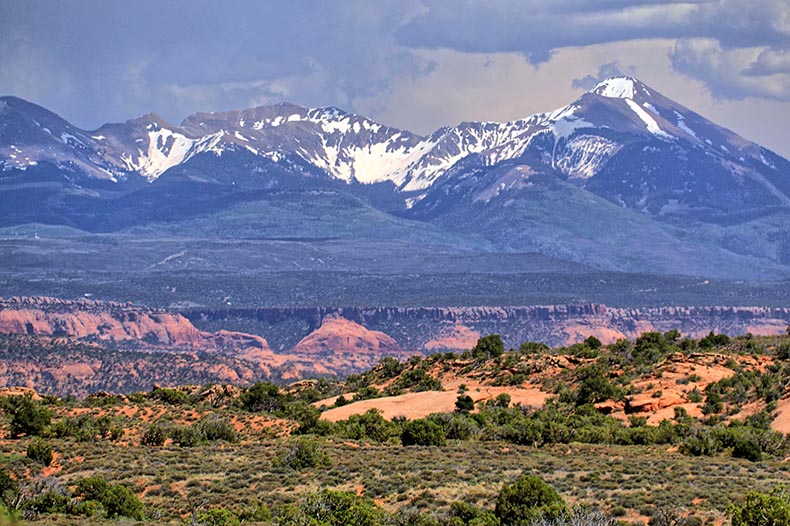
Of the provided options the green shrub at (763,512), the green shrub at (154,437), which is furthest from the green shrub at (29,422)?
the green shrub at (763,512)

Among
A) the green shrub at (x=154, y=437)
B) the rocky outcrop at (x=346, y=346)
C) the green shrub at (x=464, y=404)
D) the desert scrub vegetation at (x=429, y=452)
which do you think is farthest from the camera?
the rocky outcrop at (x=346, y=346)

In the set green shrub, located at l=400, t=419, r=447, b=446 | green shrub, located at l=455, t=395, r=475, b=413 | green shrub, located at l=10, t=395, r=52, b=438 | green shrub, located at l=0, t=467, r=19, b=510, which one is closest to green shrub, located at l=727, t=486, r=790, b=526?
green shrub, located at l=0, t=467, r=19, b=510

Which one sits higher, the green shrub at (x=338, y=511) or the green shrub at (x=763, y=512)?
the green shrub at (x=763, y=512)

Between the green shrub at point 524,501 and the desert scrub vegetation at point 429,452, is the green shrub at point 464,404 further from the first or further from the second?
the green shrub at point 524,501

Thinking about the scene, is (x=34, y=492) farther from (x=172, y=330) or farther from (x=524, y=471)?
(x=172, y=330)

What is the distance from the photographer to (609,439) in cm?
5381

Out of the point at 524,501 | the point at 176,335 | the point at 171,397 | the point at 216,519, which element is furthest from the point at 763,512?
the point at 176,335

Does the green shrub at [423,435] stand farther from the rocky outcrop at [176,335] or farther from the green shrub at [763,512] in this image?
the rocky outcrop at [176,335]

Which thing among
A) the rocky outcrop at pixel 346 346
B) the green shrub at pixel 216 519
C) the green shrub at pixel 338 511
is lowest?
the rocky outcrop at pixel 346 346

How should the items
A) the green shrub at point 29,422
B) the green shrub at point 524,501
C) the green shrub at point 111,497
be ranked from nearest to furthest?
the green shrub at point 524,501, the green shrub at point 111,497, the green shrub at point 29,422

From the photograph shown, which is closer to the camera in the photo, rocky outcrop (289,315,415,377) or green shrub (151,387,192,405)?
green shrub (151,387,192,405)

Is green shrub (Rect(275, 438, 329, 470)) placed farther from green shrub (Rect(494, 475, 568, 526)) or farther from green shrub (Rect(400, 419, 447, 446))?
green shrub (Rect(494, 475, 568, 526))

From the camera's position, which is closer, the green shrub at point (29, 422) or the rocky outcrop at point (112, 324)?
the green shrub at point (29, 422)

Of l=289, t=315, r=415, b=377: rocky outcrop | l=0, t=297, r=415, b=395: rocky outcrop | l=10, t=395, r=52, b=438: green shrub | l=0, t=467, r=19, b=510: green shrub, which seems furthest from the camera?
l=289, t=315, r=415, b=377: rocky outcrop
